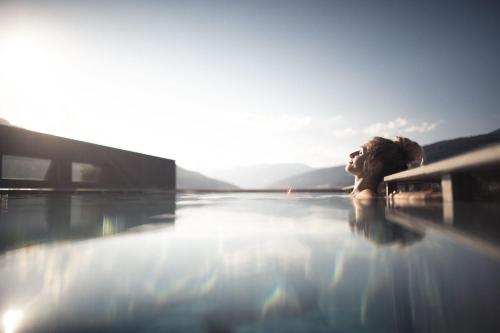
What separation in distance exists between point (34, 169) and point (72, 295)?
64766 millimetres

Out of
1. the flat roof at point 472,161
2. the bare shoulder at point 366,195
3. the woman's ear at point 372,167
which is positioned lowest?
the bare shoulder at point 366,195

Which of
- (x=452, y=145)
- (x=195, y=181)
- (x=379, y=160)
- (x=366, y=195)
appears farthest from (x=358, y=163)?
(x=195, y=181)

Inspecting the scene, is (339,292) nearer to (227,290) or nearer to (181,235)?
(227,290)

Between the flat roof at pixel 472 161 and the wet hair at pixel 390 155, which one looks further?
the wet hair at pixel 390 155

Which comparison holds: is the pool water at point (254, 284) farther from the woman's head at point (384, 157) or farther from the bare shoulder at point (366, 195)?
the woman's head at point (384, 157)

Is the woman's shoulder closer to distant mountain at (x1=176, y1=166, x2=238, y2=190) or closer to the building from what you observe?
the building

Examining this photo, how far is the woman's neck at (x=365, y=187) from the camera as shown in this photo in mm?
11062

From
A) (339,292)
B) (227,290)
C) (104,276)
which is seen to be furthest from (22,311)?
(339,292)

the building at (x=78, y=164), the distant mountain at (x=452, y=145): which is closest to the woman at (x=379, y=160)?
the building at (x=78, y=164)

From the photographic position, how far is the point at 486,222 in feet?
9.52

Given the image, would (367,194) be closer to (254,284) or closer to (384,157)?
(384,157)

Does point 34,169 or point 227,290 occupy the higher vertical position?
point 34,169

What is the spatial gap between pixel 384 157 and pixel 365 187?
1.47 metres

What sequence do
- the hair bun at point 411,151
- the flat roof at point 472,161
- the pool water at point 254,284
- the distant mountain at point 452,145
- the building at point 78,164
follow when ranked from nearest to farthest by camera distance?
the pool water at point 254,284 < the flat roof at point 472,161 < the hair bun at point 411,151 < the building at point 78,164 < the distant mountain at point 452,145
